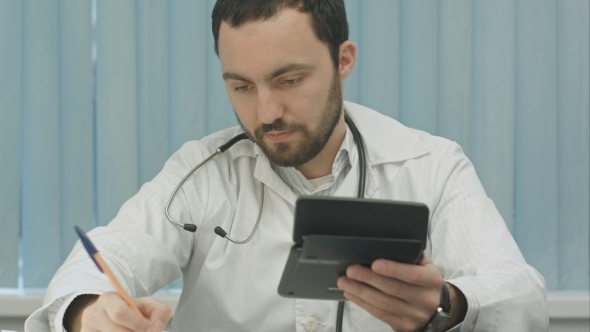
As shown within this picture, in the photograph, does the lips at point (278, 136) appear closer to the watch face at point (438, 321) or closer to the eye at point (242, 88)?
the eye at point (242, 88)

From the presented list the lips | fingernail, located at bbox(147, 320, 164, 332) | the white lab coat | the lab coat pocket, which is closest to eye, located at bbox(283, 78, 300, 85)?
the lips

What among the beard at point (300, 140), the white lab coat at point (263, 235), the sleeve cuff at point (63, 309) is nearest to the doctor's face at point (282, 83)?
the beard at point (300, 140)

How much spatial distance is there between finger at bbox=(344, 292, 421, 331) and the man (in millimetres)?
171

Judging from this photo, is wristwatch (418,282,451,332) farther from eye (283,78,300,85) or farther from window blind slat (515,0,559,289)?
window blind slat (515,0,559,289)

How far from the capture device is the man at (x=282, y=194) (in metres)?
1.53

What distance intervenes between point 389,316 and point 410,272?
146mm

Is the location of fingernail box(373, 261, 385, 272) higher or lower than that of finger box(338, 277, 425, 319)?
higher

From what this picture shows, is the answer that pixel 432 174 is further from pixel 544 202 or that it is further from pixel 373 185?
pixel 544 202

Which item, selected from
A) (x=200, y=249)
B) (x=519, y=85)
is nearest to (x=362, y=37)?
(x=519, y=85)

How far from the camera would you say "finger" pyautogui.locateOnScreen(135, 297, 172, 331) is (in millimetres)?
1042

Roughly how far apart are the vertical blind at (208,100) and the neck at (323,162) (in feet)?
1.42

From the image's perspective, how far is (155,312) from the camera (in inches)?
41.6

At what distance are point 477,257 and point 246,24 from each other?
75 centimetres

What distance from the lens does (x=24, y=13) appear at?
2.13 m
